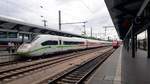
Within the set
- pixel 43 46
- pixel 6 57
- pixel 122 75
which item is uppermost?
pixel 43 46

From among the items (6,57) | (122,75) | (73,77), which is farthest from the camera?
(6,57)

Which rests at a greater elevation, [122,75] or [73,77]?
[122,75]

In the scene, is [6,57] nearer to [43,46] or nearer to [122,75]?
[43,46]

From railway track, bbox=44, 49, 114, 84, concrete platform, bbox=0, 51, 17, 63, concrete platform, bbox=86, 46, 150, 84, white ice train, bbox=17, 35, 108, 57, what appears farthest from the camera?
white ice train, bbox=17, 35, 108, 57

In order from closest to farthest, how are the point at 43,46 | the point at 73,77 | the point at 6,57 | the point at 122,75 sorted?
the point at 122,75 → the point at 73,77 → the point at 6,57 → the point at 43,46

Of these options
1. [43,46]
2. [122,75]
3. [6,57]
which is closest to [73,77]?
[122,75]

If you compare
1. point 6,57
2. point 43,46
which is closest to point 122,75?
point 6,57

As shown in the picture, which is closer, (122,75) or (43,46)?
(122,75)

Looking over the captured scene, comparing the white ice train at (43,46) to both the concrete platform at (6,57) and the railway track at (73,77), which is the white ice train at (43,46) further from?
the railway track at (73,77)

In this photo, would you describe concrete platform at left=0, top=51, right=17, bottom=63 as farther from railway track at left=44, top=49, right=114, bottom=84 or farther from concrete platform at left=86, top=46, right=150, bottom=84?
concrete platform at left=86, top=46, right=150, bottom=84

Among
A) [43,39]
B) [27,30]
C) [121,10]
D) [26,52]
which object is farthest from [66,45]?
[121,10]

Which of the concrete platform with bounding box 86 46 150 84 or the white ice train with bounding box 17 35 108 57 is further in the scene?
the white ice train with bounding box 17 35 108 57

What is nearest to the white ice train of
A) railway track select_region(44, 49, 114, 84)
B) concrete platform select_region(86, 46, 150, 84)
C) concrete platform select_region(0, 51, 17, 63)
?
concrete platform select_region(0, 51, 17, 63)

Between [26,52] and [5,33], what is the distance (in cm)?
603
